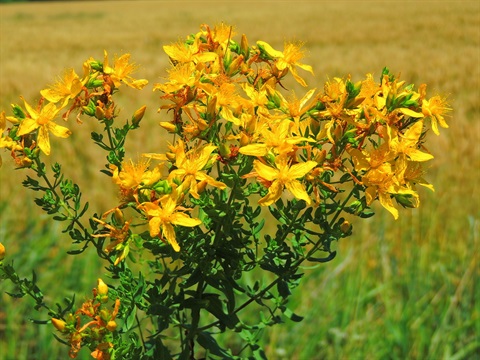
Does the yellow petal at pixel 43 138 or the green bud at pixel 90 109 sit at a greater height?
the green bud at pixel 90 109

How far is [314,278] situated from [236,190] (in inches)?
81.5

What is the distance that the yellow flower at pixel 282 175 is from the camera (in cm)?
108

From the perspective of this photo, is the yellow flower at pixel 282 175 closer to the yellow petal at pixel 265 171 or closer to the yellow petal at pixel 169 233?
the yellow petal at pixel 265 171

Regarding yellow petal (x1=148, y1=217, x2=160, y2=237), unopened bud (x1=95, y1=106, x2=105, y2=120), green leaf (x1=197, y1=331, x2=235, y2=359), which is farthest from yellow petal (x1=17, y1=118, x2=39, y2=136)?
green leaf (x1=197, y1=331, x2=235, y2=359)

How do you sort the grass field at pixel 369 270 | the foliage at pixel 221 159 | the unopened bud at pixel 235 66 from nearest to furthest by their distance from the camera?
the foliage at pixel 221 159 < the unopened bud at pixel 235 66 < the grass field at pixel 369 270

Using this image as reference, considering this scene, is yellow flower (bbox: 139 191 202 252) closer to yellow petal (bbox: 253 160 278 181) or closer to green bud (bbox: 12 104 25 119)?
yellow petal (bbox: 253 160 278 181)

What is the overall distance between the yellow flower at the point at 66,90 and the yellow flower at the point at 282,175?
0.40 metres

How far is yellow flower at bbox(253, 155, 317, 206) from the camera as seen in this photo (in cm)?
108

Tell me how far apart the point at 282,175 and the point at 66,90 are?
48 cm

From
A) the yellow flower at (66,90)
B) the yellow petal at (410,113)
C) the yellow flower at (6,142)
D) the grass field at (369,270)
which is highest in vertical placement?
the yellow petal at (410,113)

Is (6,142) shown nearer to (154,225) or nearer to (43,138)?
(43,138)

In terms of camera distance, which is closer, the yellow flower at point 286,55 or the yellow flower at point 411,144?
the yellow flower at point 411,144

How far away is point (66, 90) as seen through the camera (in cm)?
124

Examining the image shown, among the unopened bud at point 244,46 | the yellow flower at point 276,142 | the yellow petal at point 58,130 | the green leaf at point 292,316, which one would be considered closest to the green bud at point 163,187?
the yellow flower at point 276,142
